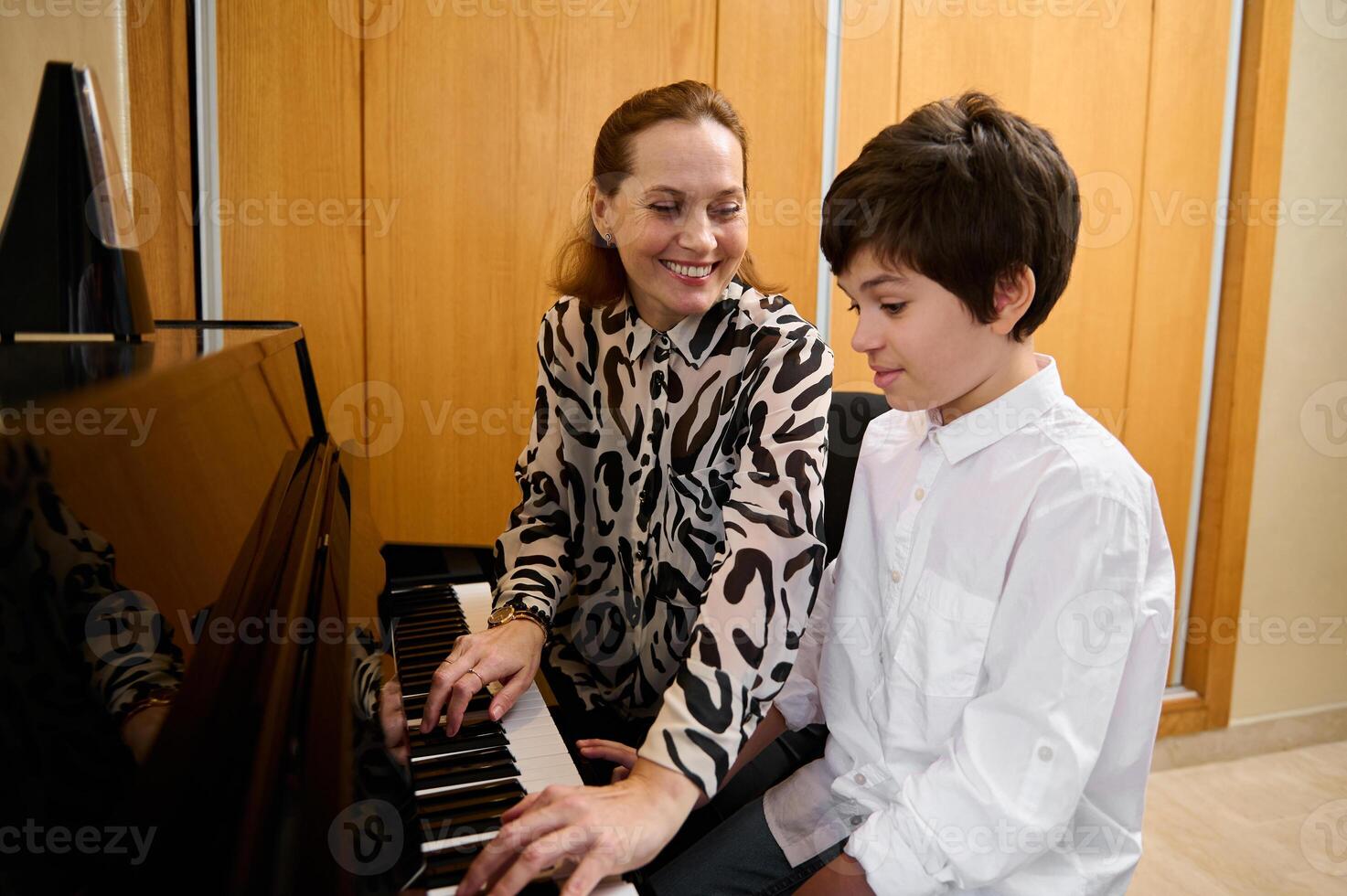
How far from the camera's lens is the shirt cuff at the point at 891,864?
935 mm

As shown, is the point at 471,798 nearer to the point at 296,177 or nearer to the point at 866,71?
the point at 296,177

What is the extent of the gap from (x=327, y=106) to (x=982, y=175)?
1623 millimetres

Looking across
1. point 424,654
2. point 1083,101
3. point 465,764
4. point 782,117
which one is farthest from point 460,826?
point 1083,101

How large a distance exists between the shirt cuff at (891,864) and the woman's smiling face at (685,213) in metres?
0.66

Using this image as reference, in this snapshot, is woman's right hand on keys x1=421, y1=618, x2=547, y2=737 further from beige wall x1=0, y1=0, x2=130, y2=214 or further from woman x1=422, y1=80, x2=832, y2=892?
beige wall x1=0, y1=0, x2=130, y2=214

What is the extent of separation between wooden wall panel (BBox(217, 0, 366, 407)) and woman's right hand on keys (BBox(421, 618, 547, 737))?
1275mm

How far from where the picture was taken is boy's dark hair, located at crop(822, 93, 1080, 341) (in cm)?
104

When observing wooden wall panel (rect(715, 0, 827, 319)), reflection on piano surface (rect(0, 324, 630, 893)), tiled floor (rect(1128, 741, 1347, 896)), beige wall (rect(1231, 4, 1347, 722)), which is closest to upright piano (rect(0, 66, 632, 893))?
reflection on piano surface (rect(0, 324, 630, 893))

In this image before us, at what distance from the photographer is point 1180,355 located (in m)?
2.79

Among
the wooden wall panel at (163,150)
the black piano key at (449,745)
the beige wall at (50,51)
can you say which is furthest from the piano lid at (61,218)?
the wooden wall panel at (163,150)

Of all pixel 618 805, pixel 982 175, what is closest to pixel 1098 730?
pixel 618 805

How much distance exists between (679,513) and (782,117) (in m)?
1.51

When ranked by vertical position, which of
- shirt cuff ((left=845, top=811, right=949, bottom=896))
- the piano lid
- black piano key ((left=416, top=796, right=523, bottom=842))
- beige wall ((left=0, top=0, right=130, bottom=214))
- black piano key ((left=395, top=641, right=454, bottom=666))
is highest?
beige wall ((left=0, top=0, right=130, bottom=214))

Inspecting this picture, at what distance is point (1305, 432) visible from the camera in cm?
281
